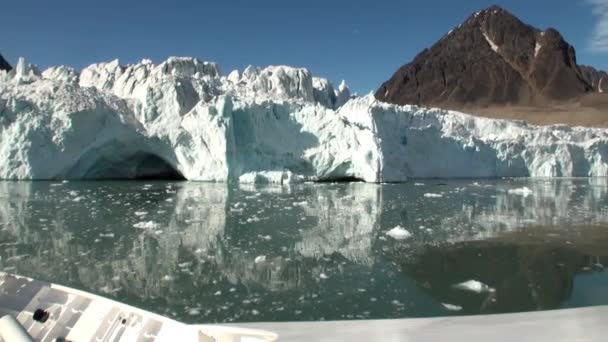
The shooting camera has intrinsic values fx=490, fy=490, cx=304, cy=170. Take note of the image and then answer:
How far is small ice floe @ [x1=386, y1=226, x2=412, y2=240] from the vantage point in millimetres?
6950

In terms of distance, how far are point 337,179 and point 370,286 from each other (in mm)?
15668

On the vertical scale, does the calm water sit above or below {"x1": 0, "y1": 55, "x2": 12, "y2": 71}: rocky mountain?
below

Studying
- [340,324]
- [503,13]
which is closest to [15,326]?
[340,324]

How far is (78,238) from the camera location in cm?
667

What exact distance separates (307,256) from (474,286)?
2001 millimetres

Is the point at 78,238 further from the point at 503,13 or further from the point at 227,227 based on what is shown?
the point at 503,13

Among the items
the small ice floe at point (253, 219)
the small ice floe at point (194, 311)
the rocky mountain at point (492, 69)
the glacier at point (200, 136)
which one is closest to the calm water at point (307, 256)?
the small ice floe at point (194, 311)

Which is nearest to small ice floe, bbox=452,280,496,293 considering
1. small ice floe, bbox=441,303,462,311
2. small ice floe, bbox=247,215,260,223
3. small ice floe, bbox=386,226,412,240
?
small ice floe, bbox=441,303,462,311

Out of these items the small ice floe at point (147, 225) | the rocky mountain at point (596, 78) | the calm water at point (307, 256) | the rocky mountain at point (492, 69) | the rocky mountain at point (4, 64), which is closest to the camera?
the calm water at point (307, 256)

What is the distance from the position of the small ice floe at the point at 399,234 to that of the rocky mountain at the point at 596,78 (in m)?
89.3

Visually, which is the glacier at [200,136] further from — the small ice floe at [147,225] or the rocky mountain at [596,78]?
the rocky mountain at [596,78]

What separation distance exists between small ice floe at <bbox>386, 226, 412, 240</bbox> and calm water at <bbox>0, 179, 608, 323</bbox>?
0.11 m

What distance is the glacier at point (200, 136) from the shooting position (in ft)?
55.0

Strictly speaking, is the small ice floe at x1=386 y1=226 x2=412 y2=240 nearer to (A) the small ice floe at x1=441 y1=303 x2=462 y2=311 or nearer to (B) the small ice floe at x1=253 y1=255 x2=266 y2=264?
(B) the small ice floe at x1=253 y1=255 x2=266 y2=264
